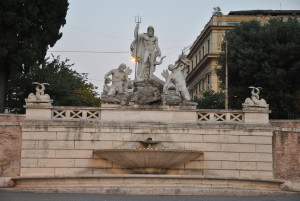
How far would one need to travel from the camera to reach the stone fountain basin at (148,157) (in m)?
28.8

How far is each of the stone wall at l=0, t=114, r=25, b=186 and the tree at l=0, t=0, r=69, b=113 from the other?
553 centimetres

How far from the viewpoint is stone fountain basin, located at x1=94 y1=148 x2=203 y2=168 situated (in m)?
28.8

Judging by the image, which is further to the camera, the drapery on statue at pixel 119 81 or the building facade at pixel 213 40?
the building facade at pixel 213 40

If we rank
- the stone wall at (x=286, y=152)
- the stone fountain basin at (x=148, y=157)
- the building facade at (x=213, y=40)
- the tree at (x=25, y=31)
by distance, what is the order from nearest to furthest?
the stone fountain basin at (x=148, y=157)
the stone wall at (x=286, y=152)
the tree at (x=25, y=31)
the building facade at (x=213, y=40)

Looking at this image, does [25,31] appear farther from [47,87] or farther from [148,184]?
[148,184]

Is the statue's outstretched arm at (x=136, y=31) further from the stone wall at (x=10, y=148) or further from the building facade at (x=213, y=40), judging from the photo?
the building facade at (x=213, y=40)

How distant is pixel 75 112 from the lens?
30.7 m

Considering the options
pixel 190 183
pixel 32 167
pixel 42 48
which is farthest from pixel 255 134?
pixel 42 48

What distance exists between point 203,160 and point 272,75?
44.6 feet

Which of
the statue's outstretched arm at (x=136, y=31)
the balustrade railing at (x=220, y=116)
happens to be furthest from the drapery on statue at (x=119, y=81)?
the balustrade railing at (x=220, y=116)

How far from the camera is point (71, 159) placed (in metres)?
30.1

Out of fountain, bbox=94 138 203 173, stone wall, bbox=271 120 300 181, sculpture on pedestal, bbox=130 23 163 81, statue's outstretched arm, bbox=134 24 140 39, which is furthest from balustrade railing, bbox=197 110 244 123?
statue's outstretched arm, bbox=134 24 140 39

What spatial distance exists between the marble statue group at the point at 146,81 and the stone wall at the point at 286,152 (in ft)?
14.9

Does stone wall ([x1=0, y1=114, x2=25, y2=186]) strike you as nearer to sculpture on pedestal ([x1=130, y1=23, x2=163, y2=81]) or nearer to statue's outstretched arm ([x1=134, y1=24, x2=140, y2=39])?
sculpture on pedestal ([x1=130, y1=23, x2=163, y2=81])
